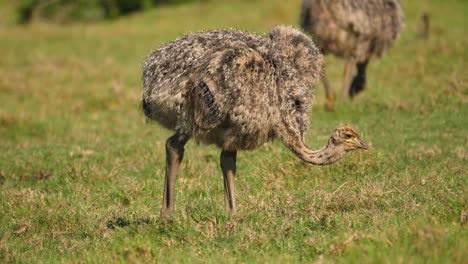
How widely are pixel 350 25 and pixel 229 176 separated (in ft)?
19.5

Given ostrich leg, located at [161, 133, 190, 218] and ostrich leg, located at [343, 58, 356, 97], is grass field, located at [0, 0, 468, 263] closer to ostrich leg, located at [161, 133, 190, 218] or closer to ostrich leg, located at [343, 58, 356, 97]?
ostrich leg, located at [161, 133, 190, 218]

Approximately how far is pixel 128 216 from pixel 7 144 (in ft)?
17.0

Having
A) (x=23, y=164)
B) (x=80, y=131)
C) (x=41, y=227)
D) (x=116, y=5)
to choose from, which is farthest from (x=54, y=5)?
(x=41, y=227)

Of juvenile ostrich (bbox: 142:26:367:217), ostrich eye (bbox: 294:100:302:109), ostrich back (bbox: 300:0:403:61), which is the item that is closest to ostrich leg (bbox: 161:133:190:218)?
juvenile ostrich (bbox: 142:26:367:217)

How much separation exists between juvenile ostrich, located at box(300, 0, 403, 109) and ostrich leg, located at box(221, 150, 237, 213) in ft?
16.4

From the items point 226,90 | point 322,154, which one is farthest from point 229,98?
point 322,154

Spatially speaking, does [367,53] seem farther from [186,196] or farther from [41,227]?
[41,227]

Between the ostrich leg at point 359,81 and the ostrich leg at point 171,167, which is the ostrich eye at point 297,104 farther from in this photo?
the ostrich leg at point 359,81

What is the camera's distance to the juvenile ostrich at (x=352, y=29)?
12.1 m

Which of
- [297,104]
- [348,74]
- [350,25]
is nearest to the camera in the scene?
[297,104]

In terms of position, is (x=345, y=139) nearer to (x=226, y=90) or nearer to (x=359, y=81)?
(x=226, y=90)

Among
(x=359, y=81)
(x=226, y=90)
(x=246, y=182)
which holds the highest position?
(x=226, y=90)

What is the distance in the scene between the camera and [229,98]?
6.16m

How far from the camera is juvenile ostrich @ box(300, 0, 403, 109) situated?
478 inches
